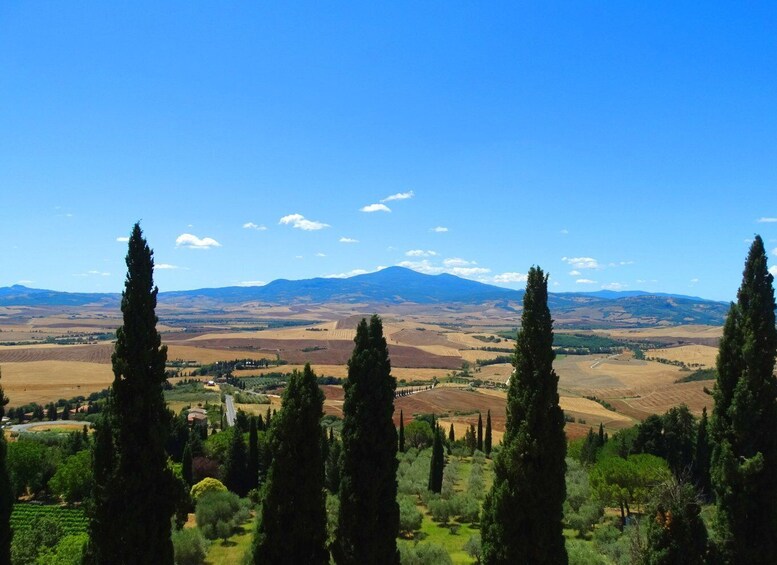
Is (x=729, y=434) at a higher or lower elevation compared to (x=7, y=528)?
higher

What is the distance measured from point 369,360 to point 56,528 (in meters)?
20.5

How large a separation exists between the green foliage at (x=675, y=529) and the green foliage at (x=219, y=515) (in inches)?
972

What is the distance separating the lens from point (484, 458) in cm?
5953

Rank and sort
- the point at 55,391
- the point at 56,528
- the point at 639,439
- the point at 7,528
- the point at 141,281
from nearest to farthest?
1. the point at 7,528
2. the point at 141,281
3. the point at 56,528
4. the point at 639,439
5. the point at 55,391

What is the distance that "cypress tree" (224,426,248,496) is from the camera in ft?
146

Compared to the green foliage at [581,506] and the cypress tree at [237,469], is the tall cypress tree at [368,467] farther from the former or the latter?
→ the cypress tree at [237,469]

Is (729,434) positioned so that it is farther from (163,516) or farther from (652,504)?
(163,516)

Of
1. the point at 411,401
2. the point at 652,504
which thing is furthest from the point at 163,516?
the point at 411,401

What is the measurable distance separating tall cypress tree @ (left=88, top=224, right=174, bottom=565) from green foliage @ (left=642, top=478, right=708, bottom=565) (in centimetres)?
1357

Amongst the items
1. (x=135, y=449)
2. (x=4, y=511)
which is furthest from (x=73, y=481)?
(x=135, y=449)

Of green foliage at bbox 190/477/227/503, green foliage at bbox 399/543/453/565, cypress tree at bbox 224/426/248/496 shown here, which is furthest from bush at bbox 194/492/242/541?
green foliage at bbox 399/543/453/565

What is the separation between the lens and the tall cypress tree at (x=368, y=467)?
17344mm

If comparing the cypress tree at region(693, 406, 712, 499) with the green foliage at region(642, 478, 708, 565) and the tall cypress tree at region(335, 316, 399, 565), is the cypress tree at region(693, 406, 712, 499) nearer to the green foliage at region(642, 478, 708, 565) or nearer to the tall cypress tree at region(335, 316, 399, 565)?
the green foliage at region(642, 478, 708, 565)

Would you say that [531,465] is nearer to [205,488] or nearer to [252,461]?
[205,488]
